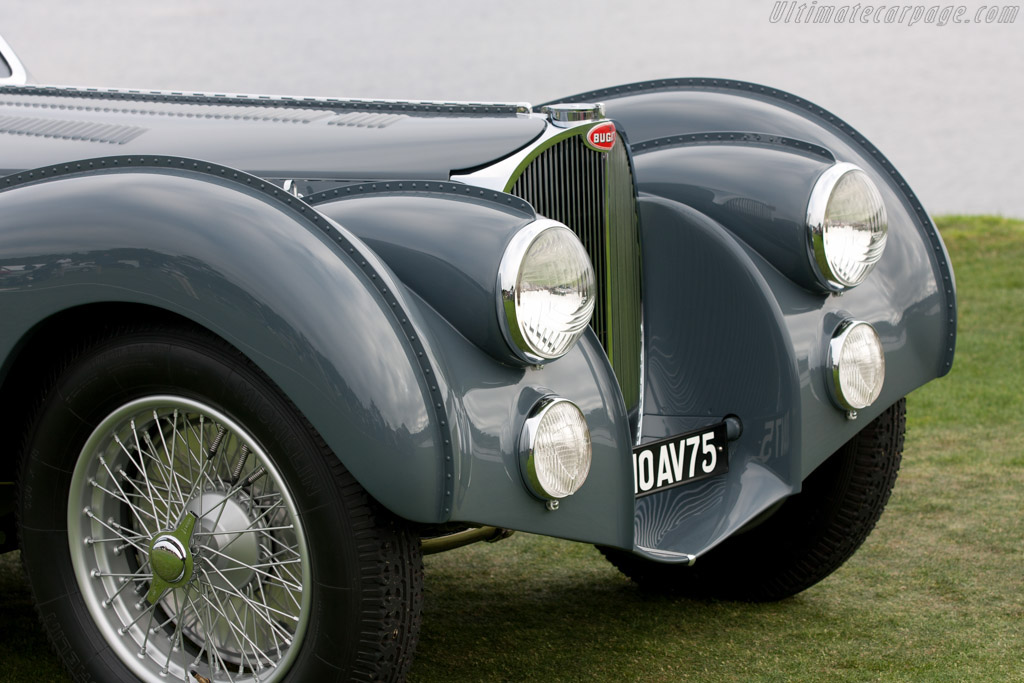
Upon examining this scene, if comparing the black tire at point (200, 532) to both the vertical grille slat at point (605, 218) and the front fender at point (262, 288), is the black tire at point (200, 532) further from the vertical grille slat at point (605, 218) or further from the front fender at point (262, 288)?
the vertical grille slat at point (605, 218)

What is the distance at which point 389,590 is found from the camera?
2100 millimetres

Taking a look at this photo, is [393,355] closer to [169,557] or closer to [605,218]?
[169,557]

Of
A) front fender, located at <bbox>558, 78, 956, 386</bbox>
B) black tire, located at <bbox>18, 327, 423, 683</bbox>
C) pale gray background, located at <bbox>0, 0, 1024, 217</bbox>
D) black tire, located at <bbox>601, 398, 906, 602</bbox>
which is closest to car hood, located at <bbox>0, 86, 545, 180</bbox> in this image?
front fender, located at <bbox>558, 78, 956, 386</bbox>

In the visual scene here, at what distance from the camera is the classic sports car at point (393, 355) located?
6.85ft

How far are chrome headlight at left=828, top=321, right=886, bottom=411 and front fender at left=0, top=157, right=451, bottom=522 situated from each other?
3.77ft

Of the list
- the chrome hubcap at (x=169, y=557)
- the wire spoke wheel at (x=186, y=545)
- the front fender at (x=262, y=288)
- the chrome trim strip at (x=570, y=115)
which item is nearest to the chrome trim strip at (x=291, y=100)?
the chrome trim strip at (x=570, y=115)

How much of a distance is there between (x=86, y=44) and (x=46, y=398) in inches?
658

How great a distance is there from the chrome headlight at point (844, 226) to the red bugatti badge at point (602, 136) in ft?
1.63

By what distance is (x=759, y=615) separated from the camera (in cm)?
312

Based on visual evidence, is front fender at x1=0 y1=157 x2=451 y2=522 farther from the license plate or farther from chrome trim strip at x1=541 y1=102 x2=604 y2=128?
chrome trim strip at x1=541 y1=102 x2=604 y2=128

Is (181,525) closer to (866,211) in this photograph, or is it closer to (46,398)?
(46,398)

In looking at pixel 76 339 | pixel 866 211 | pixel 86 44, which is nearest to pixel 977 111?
pixel 86 44

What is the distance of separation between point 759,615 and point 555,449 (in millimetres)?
1175

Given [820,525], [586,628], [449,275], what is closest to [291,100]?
[449,275]
